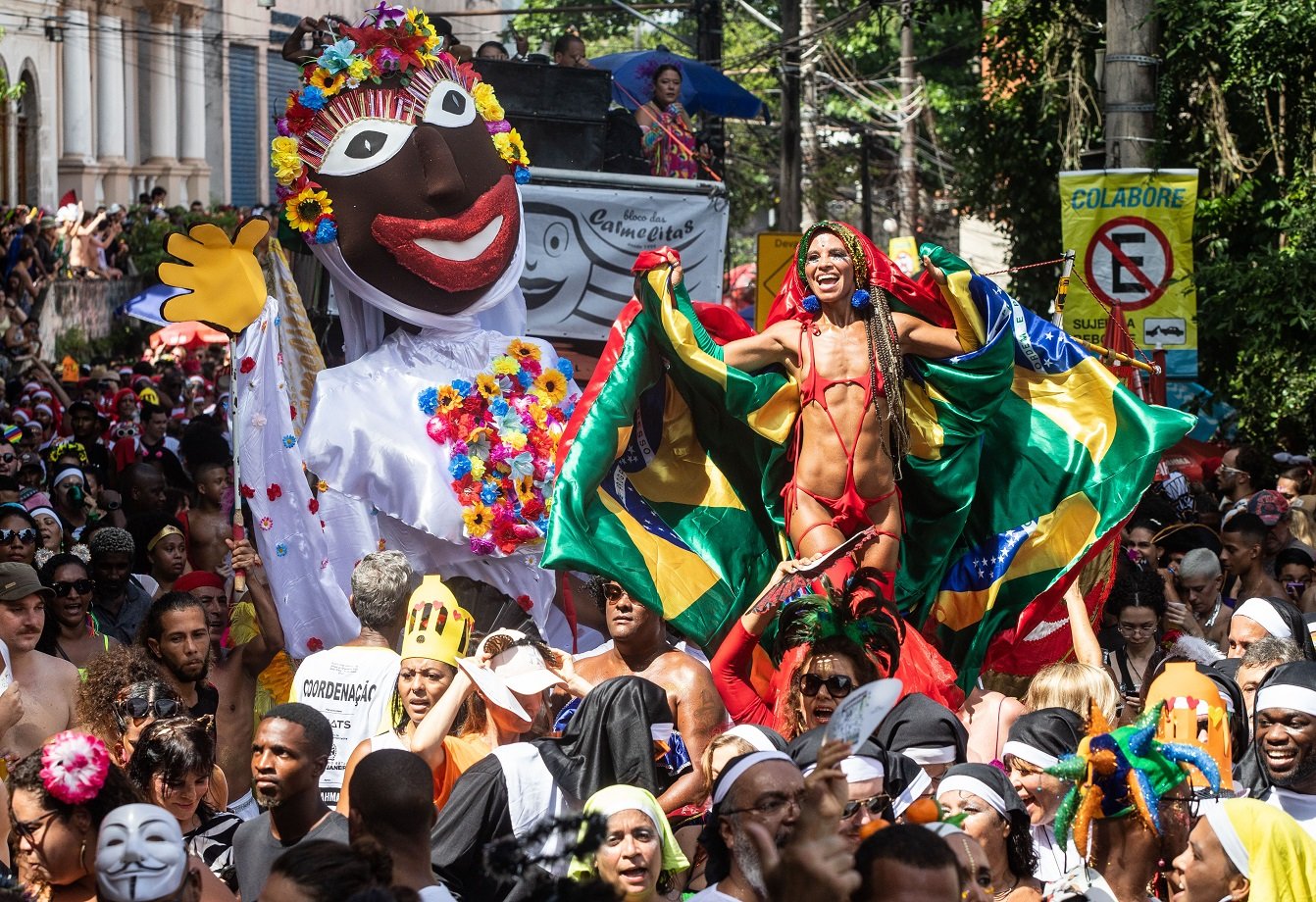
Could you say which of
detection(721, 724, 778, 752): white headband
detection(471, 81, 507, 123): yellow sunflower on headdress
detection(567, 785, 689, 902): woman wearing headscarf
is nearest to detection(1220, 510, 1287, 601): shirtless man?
detection(471, 81, 507, 123): yellow sunflower on headdress

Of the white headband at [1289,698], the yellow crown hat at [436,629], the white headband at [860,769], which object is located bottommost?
the white headband at [860,769]

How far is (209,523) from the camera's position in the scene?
29.4ft

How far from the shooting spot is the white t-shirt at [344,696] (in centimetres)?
592

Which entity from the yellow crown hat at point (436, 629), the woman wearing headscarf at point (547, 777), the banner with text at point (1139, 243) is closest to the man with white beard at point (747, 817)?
the woman wearing headscarf at point (547, 777)

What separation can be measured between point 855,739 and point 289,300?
571 centimetres

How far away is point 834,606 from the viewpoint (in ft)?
19.7

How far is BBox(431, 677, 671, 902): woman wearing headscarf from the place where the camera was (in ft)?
15.4

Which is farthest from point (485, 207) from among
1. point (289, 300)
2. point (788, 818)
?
point (788, 818)

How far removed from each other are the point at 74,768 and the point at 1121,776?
243 centimetres

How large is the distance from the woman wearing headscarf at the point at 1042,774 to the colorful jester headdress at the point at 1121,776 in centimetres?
68

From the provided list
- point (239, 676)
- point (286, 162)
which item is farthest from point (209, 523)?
point (239, 676)

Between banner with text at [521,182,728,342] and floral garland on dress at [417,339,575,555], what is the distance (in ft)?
13.2

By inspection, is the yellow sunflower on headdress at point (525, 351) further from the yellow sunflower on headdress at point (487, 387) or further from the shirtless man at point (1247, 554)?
the shirtless man at point (1247, 554)

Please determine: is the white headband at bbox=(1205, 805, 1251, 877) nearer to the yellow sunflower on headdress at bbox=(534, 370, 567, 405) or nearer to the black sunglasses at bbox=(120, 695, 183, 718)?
the black sunglasses at bbox=(120, 695, 183, 718)
